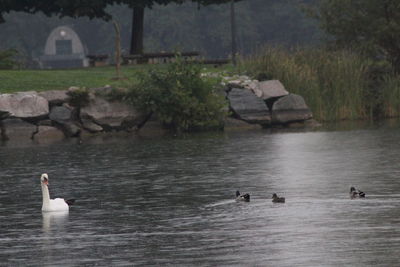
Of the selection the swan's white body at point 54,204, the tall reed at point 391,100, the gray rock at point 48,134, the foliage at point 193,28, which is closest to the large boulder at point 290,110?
the tall reed at point 391,100

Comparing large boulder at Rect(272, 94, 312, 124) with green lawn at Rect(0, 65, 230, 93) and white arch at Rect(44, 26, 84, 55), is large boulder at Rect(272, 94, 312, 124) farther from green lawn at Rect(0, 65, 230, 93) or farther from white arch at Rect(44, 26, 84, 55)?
white arch at Rect(44, 26, 84, 55)

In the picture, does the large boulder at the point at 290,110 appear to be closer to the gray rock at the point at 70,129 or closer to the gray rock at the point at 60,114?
the gray rock at the point at 70,129

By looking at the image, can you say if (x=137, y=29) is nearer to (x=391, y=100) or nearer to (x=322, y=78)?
(x=322, y=78)

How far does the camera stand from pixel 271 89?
166ft

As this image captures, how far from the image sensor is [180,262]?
16469mm

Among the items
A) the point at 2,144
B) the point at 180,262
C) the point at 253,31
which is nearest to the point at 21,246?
the point at 180,262

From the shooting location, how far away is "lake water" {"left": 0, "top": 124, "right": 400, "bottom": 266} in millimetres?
17141

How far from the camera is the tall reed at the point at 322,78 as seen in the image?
51469mm

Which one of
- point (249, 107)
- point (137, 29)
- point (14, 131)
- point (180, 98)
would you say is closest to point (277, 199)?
point (180, 98)

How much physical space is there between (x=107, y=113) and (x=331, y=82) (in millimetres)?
10164

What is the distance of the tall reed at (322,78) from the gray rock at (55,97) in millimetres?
8868

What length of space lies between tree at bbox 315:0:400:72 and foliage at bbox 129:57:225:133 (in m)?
14.2

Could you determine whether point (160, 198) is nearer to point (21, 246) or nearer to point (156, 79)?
point (21, 246)

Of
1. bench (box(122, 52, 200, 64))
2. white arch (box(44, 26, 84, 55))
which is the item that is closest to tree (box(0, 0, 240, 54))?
bench (box(122, 52, 200, 64))
